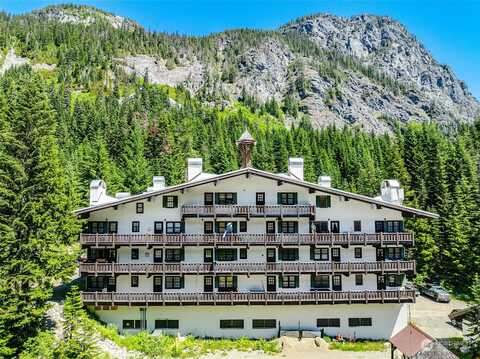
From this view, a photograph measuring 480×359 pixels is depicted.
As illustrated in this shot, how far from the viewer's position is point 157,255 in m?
40.3

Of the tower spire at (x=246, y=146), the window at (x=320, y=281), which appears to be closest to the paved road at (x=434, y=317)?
the window at (x=320, y=281)

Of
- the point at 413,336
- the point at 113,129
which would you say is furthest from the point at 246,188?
the point at 113,129

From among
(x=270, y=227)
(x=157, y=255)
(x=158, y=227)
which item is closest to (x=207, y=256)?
(x=157, y=255)

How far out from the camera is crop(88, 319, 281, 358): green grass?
34.5 meters

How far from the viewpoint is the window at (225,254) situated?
133 feet

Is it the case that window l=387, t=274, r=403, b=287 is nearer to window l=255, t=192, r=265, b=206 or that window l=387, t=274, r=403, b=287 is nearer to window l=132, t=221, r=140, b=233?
window l=255, t=192, r=265, b=206

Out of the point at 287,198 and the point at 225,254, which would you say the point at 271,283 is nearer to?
the point at 225,254

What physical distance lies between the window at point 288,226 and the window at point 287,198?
1821 millimetres

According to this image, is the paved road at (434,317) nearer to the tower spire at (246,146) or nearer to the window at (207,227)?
the window at (207,227)

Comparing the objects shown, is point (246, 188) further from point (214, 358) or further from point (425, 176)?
point (425, 176)

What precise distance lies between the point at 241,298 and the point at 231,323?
9.57 feet

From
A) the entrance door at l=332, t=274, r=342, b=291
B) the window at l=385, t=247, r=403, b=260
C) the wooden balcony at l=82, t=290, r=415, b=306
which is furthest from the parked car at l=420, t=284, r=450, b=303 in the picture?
the entrance door at l=332, t=274, r=342, b=291

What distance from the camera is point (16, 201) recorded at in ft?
113

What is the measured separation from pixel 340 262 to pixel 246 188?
1060 centimetres
